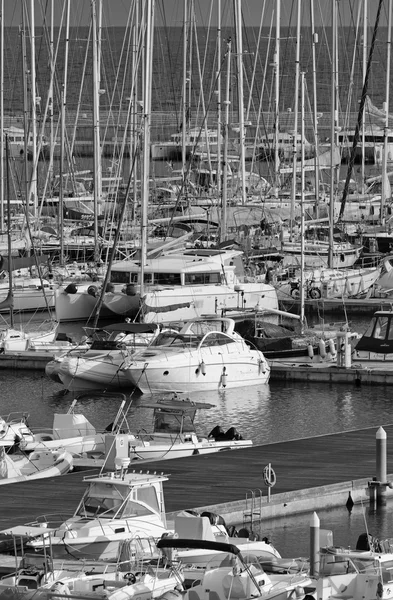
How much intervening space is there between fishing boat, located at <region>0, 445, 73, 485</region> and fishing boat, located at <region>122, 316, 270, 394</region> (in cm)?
854

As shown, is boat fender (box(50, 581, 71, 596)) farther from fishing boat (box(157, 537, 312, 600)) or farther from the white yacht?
the white yacht

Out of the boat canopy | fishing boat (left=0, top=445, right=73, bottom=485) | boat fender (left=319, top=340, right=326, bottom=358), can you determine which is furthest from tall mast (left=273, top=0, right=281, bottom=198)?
the boat canopy

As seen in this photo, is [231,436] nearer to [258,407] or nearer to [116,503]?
[258,407]

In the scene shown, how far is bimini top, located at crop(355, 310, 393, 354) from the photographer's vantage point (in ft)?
123

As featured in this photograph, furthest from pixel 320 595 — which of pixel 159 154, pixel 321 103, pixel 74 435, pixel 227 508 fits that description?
pixel 321 103

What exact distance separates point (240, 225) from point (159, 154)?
1525 inches

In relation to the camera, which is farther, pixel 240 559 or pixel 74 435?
pixel 74 435

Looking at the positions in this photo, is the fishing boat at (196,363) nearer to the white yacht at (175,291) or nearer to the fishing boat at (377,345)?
the fishing boat at (377,345)

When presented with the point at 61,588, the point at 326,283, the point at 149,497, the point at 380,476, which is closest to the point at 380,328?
the point at 326,283

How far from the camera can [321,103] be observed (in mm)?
155250

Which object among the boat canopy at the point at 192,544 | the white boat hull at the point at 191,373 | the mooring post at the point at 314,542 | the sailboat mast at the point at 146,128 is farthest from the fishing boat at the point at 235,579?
the sailboat mast at the point at 146,128

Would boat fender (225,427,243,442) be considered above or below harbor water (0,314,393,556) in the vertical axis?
above

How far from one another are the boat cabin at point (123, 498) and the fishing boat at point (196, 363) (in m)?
14.8

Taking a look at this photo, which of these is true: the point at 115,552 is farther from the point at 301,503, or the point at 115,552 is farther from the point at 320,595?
the point at 301,503
